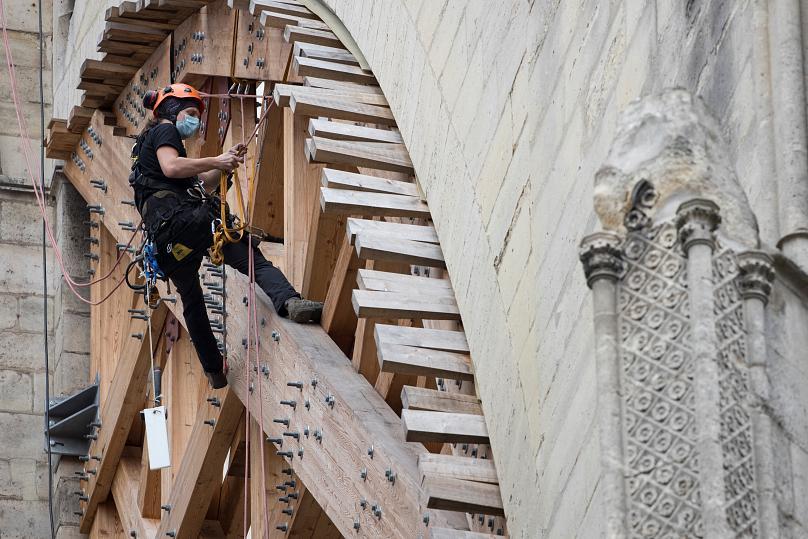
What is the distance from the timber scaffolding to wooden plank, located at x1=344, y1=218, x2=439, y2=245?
0.05 feet

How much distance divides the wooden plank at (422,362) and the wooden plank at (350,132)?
1831 millimetres

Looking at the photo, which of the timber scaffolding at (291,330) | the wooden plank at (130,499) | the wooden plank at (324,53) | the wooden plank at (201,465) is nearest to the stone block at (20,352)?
the timber scaffolding at (291,330)

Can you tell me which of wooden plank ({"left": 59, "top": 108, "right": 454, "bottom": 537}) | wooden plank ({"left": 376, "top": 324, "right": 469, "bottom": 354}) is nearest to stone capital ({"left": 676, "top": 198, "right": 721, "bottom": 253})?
wooden plank ({"left": 59, "top": 108, "right": 454, "bottom": 537})

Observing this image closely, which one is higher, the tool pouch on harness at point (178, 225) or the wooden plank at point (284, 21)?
the wooden plank at point (284, 21)

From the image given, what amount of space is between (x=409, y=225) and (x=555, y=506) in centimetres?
273

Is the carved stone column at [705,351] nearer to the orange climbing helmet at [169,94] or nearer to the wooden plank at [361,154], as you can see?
the wooden plank at [361,154]

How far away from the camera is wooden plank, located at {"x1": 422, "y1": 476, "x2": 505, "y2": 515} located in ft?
30.2

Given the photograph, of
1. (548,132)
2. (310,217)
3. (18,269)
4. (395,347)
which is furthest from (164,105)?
(18,269)

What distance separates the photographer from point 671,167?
5449 millimetres

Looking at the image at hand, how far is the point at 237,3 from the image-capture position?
13.2m

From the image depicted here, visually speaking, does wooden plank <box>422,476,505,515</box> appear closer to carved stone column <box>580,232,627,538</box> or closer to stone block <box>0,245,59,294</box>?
carved stone column <box>580,232,627,538</box>

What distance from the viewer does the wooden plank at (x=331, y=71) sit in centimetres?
1199

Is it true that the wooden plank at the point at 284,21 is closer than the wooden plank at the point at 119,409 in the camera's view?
Yes

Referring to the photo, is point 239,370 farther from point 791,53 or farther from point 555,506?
point 791,53
